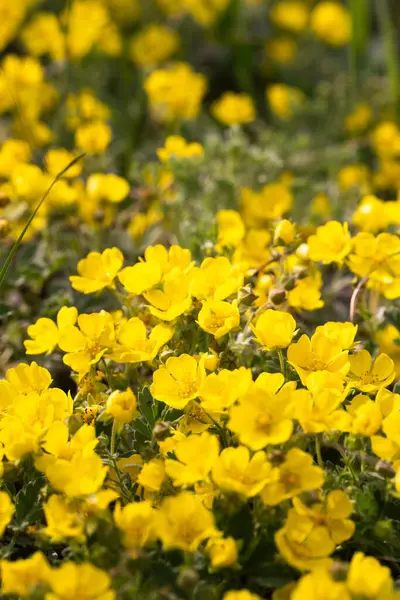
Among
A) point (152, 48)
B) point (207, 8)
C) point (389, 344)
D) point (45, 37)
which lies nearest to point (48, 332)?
point (389, 344)

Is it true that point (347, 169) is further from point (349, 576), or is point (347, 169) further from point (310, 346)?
point (349, 576)

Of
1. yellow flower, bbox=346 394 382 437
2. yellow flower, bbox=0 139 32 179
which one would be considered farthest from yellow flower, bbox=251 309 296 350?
yellow flower, bbox=0 139 32 179

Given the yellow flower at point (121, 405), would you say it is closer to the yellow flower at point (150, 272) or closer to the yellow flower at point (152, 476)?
the yellow flower at point (152, 476)

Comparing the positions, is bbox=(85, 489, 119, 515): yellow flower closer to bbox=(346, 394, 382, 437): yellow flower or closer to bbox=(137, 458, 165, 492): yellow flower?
bbox=(137, 458, 165, 492): yellow flower

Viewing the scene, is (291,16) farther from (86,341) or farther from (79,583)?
(79,583)

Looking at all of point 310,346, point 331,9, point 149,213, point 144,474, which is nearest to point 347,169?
point 149,213

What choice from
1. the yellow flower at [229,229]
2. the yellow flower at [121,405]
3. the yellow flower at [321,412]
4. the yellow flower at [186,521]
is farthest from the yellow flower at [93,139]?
the yellow flower at [186,521]
